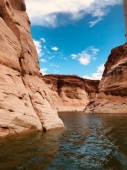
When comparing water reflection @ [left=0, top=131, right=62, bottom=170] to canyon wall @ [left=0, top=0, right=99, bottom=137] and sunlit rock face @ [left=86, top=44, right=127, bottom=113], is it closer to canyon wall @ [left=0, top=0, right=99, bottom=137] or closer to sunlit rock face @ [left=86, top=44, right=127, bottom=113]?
canyon wall @ [left=0, top=0, right=99, bottom=137]

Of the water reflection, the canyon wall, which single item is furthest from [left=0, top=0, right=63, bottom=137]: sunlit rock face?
the water reflection

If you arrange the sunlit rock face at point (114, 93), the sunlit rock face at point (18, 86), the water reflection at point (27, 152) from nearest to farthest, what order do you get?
the water reflection at point (27, 152), the sunlit rock face at point (18, 86), the sunlit rock face at point (114, 93)

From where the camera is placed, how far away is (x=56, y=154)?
10.4 meters

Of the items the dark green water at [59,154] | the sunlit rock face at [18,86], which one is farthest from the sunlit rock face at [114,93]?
the dark green water at [59,154]

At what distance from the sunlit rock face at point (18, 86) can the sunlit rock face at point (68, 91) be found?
5986cm

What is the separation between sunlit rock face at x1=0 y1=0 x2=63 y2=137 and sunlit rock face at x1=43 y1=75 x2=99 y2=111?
59.9 m

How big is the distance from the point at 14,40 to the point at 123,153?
14739mm

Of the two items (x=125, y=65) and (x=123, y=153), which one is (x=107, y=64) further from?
(x=123, y=153)

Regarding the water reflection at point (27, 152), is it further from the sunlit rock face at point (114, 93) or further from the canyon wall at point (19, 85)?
the sunlit rock face at point (114, 93)

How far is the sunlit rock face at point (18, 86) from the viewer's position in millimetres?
14656

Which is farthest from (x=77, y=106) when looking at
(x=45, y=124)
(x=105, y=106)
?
(x=45, y=124)

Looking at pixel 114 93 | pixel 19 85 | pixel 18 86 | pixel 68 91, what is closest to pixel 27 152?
pixel 18 86

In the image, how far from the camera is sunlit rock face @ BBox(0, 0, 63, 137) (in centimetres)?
1466

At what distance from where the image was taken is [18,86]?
57.5 feet
